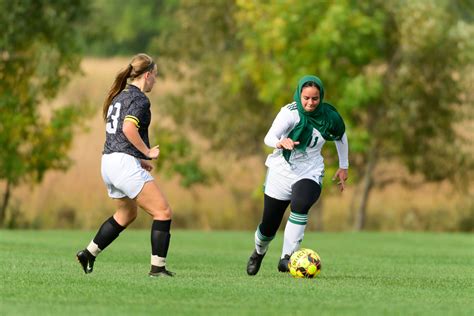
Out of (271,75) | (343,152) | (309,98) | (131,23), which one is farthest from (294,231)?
(131,23)

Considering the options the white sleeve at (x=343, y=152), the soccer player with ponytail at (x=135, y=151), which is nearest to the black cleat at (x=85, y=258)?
the soccer player with ponytail at (x=135, y=151)

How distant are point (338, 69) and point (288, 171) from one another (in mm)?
25266

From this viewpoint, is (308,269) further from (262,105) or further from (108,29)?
(262,105)

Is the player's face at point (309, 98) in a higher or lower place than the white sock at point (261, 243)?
higher

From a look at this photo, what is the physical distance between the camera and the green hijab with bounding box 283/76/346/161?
45.6 ft

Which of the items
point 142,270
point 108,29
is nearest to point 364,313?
point 142,270

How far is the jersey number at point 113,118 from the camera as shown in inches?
512

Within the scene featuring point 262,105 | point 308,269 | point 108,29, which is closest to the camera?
point 308,269

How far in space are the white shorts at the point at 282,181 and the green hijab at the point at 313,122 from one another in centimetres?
21

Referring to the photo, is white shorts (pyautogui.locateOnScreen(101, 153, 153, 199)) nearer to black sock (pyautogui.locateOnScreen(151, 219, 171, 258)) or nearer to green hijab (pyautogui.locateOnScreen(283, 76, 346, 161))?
black sock (pyautogui.locateOnScreen(151, 219, 171, 258))

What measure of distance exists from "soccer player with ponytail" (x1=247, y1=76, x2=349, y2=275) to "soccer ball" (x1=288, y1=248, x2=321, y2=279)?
0.35m

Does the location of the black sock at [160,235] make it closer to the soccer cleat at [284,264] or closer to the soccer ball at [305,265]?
the soccer ball at [305,265]

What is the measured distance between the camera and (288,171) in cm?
1418

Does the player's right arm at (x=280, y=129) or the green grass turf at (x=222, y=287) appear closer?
the green grass turf at (x=222, y=287)
